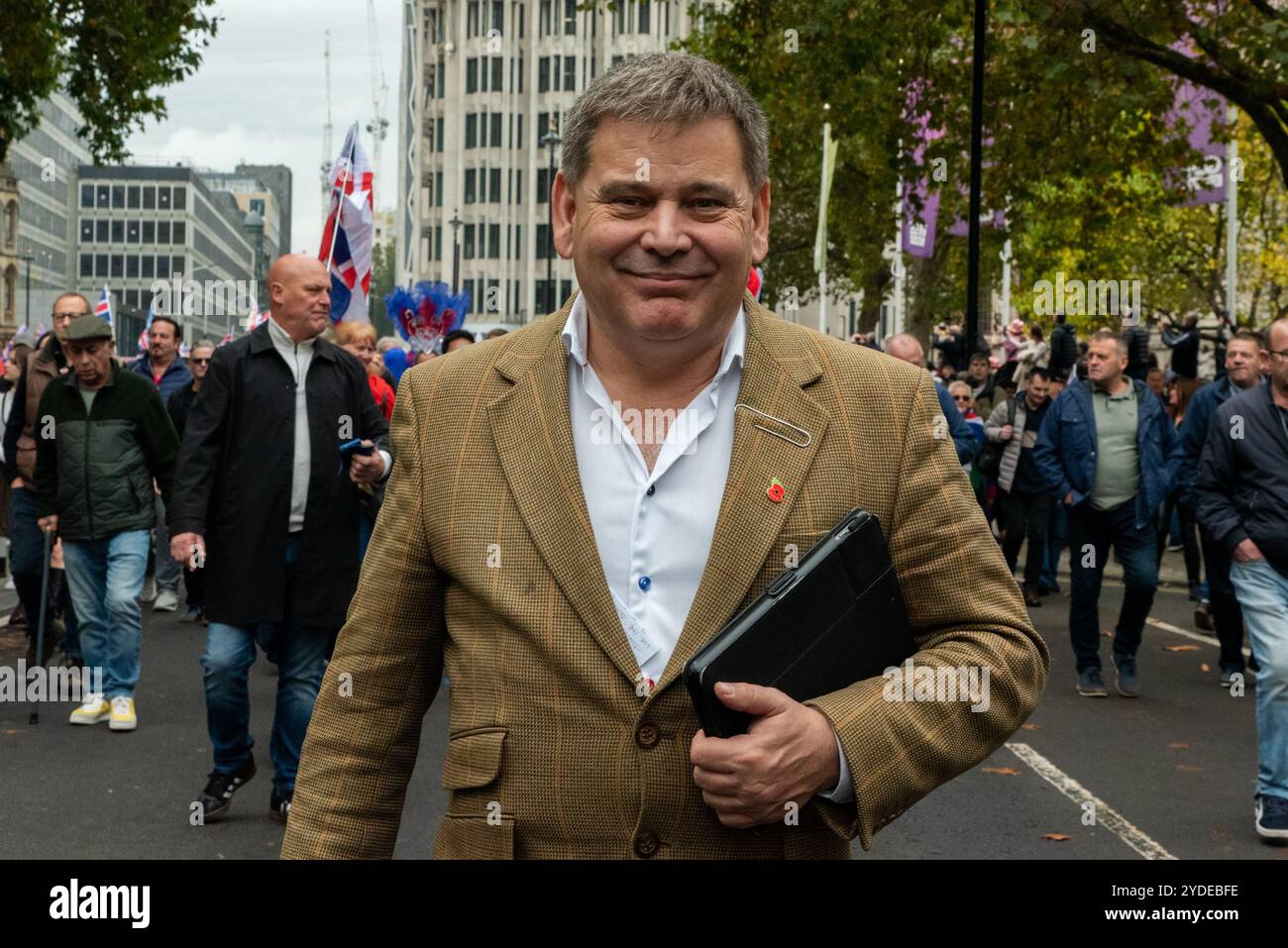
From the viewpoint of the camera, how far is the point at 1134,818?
737 centimetres

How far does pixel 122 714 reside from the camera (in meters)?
9.20

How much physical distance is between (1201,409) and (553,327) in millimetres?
9662

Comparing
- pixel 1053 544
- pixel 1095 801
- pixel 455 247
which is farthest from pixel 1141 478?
pixel 455 247

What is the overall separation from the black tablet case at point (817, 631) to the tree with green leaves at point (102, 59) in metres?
17.9

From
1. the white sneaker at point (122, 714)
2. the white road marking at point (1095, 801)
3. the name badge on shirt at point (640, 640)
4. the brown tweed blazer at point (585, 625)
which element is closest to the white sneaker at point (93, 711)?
the white sneaker at point (122, 714)

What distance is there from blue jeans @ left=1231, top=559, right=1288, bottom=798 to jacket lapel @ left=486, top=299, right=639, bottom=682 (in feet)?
17.8

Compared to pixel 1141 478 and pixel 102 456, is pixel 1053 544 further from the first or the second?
pixel 102 456

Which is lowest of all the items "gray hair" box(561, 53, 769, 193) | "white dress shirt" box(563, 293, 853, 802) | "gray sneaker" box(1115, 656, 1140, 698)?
"gray sneaker" box(1115, 656, 1140, 698)

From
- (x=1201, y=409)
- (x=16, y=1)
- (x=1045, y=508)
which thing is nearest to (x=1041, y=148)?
(x=1045, y=508)

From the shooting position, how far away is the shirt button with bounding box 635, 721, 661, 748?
7.59ft

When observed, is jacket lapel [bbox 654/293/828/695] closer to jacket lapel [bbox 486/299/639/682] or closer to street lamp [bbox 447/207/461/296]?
jacket lapel [bbox 486/299/639/682]

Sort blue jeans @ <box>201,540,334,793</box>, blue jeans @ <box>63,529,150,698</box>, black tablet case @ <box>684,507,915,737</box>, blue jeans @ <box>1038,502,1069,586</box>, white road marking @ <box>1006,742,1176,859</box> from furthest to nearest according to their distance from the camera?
blue jeans @ <box>1038,502,1069,586</box>, blue jeans @ <box>63,529,150,698</box>, blue jeans @ <box>201,540,334,793</box>, white road marking @ <box>1006,742,1176,859</box>, black tablet case @ <box>684,507,915,737</box>

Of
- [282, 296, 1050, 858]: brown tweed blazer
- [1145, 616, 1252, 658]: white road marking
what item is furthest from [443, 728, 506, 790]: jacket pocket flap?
[1145, 616, 1252, 658]: white road marking
